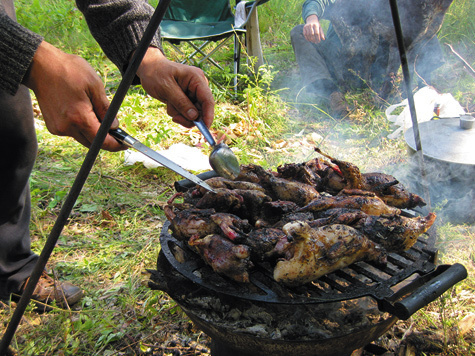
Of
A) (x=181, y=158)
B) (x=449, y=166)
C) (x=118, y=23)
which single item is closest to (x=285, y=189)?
(x=118, y=23)

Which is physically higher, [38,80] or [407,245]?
[38,80]

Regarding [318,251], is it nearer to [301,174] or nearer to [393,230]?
[393,230]

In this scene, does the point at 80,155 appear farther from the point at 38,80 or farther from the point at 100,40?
the point at 38,80

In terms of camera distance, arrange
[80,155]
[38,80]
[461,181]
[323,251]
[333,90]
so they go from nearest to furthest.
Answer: [38,80] → [323,251] → [461,181] → [80,155] → [333,90]

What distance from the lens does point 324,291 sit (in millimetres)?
1838

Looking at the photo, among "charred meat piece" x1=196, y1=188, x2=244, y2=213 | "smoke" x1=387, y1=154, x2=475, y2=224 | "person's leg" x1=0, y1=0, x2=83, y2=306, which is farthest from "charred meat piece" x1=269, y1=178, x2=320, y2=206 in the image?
"person's leg" x1=0, y1=0, x2=83, y2=306

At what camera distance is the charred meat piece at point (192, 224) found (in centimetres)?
196

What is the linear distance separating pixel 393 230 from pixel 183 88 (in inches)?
59.1

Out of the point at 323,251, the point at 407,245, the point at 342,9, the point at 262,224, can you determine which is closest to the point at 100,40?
the point at 262,224

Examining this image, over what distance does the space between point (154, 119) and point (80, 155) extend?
124 cm

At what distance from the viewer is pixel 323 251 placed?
1753 mm

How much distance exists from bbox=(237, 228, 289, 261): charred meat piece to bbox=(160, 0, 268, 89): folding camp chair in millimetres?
4915

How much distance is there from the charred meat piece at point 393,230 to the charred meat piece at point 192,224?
0.80 metres

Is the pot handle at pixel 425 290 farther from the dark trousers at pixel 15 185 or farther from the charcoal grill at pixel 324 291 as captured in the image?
the dark trousers at pixel 15 185
